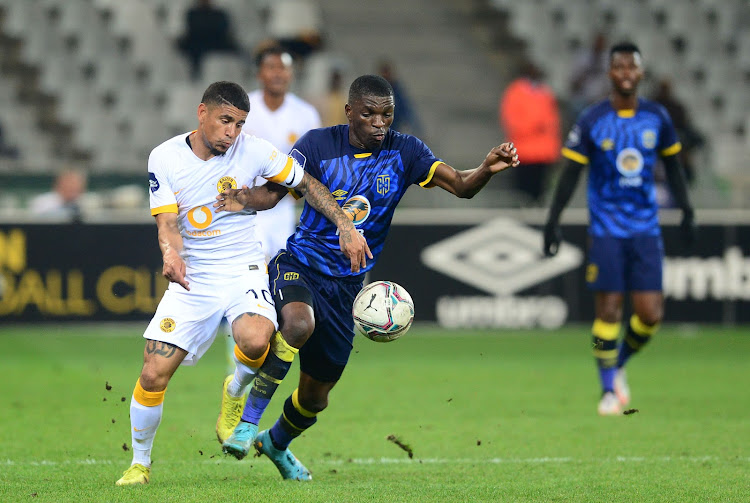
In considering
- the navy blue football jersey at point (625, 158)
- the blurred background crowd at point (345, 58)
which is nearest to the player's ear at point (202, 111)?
the navy blue football jersey at point (625, 158)

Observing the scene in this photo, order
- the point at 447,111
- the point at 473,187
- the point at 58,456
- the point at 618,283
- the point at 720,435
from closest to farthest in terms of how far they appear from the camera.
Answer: the point at 473,187
the point at 58,456
the point at 720,435
the point at 618,283
the point at 447,111

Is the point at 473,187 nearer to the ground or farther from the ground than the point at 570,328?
farther from the ground

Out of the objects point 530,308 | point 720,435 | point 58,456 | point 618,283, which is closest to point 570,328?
point 530,308

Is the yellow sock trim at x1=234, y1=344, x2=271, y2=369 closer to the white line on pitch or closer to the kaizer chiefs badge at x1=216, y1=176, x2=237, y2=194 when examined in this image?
the kaizer chiefs badge at x1=216, y1=176, x2=237, y2=194

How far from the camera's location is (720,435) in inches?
329

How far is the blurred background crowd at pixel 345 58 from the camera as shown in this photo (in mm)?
18094

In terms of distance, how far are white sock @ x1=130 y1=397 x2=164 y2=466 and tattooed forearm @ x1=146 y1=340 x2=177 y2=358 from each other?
0.28 metres

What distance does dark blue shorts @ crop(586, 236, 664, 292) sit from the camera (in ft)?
31.1

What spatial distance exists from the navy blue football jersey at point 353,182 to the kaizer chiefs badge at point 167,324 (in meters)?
0.80

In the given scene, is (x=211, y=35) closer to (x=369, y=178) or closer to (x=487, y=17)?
(x=487, y=17)

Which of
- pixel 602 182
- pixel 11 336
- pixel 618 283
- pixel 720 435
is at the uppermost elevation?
pixel 602 182

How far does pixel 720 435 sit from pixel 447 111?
459 inches

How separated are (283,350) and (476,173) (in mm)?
1348

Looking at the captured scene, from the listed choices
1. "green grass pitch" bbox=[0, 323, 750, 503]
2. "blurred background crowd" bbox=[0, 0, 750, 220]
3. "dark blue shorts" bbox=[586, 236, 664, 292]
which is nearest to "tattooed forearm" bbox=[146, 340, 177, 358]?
"green grass pitch" bbox=[0, 323, 750, 503]
